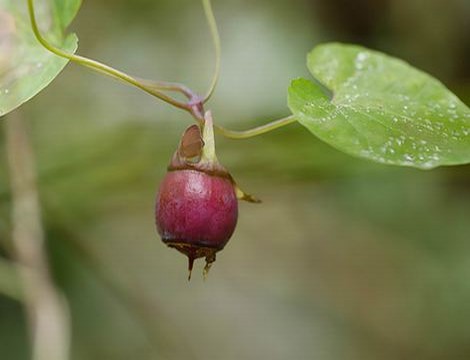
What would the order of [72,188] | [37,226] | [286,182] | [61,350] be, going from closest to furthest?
[61,350] → [37,226] → [72,188] → [286,182]

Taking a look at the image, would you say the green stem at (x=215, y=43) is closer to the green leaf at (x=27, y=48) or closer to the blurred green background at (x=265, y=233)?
the green leaf at (x=27, y=48)

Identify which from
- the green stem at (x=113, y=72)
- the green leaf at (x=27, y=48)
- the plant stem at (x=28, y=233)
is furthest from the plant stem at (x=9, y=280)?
the green stem at (x=113, y=72)

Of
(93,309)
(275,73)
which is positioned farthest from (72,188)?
(275,73)

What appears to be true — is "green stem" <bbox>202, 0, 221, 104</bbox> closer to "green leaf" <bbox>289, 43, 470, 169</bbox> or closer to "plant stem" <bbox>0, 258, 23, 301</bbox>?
"green leaf" <bbox>289, 43, 470, 169</bbox>

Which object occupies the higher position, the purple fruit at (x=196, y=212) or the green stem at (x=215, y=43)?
the green stem at (x=215, y=43)

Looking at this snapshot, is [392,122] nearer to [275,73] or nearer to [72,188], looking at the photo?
[72,188]

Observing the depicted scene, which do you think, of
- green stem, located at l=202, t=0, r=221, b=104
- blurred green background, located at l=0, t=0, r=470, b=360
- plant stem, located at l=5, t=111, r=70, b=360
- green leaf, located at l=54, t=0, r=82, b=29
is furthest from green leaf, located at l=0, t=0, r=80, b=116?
blurred green background, located at l=0, t=0, r=470, b=360
